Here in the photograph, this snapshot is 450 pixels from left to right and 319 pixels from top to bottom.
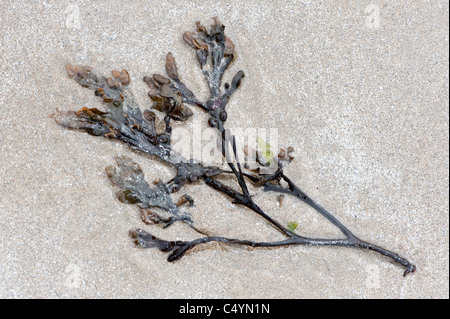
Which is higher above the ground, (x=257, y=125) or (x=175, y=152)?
(x=257, y=125)

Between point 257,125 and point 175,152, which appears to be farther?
point 257,125

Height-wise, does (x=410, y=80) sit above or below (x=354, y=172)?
above

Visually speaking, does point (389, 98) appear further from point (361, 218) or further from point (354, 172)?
point (361, 218)
